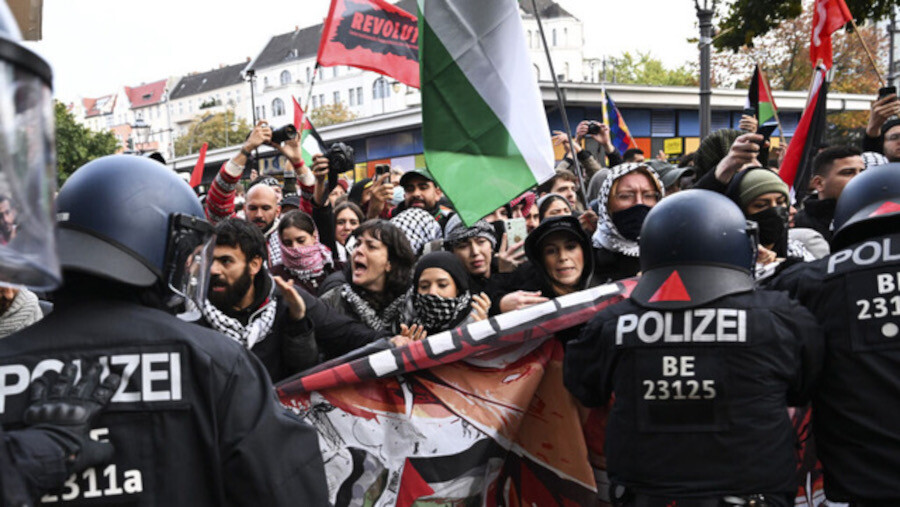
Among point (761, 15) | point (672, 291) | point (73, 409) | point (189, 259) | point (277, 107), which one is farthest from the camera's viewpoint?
point (277, 107)

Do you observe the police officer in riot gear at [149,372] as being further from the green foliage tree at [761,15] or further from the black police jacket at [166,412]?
the green foliage tree at [761,15]

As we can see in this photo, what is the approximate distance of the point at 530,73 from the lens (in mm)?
4449

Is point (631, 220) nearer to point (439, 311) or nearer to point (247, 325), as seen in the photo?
point (439, 311)

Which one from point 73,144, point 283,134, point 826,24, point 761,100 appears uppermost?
point 73,144

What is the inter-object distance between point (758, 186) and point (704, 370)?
1.94 metres

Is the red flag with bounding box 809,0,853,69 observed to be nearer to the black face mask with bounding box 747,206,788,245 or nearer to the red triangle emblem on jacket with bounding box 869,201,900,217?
the black face mask with bounding box 747,206,788,245

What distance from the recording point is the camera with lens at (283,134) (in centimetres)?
618

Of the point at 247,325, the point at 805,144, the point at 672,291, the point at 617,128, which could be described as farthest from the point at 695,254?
the point at 617,128

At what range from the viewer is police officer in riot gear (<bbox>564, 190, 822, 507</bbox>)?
109 inches

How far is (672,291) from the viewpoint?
2.88 metres

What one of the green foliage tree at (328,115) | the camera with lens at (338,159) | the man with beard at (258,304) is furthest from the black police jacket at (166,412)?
the green foliage tree at (328,115)

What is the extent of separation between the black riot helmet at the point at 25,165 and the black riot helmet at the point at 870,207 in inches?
105

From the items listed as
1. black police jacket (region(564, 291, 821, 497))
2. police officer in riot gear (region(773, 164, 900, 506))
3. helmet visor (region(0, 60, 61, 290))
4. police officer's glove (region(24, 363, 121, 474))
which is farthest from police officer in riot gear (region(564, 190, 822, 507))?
helmet visor (region(0, 60, 61, 290))

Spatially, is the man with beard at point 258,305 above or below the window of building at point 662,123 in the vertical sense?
below
